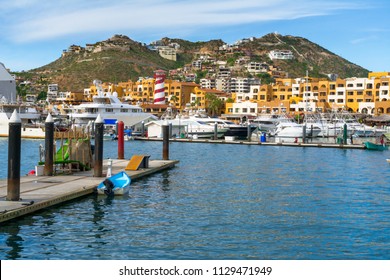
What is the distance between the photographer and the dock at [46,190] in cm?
1978

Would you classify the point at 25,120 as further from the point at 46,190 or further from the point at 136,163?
the point at 46,190

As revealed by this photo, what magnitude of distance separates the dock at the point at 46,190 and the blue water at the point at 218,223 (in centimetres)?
35

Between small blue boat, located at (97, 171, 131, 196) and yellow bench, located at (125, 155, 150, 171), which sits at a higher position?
yellow bench, located at (125, 155, 150, 171)

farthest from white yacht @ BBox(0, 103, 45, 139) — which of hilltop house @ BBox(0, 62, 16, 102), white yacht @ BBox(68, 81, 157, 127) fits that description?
hilltop house @ BBox(0, 62, 16, 102)

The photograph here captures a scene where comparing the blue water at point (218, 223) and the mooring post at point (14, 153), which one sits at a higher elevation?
the mooring post at point (14, 153)

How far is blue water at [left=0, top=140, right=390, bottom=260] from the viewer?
53.1ft

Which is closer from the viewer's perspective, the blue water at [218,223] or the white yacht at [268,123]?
the blue water at [218,223]

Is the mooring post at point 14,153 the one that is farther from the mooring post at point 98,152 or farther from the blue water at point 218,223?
the mooring post at point 98,152

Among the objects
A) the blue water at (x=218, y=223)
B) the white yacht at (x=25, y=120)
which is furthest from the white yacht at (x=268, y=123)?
the blue water at (x=218, y=223)

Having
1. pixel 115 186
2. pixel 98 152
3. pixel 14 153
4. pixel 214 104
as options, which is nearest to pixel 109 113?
pixel 214 104

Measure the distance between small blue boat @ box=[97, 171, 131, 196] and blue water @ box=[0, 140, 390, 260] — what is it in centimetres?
44

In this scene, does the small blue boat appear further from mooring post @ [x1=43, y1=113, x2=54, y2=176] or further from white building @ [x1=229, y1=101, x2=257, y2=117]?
white building @ [x1=229, y1=101, x2=257, y2=117]

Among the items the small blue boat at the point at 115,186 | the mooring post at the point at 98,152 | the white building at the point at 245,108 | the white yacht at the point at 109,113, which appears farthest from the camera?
the white building at the point at 245,108

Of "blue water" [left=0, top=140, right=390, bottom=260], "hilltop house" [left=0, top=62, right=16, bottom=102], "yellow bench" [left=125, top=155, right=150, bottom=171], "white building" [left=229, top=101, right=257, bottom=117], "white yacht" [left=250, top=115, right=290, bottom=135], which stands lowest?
"blue water" [left=0, top=140, right=390, bottom=260]
